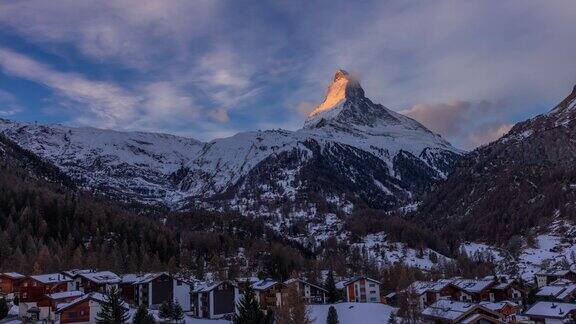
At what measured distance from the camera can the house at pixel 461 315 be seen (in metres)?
91.0

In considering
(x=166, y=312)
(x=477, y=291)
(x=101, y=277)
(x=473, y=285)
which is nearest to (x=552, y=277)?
(x=473, y=285)

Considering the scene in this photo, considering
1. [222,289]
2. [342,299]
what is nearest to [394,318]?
[222,289]

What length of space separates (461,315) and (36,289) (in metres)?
80.2

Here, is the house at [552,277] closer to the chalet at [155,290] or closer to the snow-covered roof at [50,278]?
the chalet at [155,290]

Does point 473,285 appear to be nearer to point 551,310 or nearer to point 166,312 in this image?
point 551,310

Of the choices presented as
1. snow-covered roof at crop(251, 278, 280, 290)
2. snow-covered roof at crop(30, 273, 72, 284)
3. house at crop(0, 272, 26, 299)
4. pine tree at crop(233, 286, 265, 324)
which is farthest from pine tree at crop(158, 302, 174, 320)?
house at crop(0, 272, 26, 299)

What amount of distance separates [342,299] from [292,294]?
76.5 meters

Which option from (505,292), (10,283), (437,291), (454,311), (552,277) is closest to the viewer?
(454,311)

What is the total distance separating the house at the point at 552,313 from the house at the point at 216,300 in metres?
60.9

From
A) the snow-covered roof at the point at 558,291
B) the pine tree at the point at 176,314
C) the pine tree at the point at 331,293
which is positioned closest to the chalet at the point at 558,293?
the snow-covered roof at the point at 558,291

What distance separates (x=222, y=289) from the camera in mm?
126750

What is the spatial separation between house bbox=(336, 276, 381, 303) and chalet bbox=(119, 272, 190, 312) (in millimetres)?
41930

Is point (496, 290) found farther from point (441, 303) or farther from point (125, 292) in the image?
point (125, 292)

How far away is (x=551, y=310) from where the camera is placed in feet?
310
